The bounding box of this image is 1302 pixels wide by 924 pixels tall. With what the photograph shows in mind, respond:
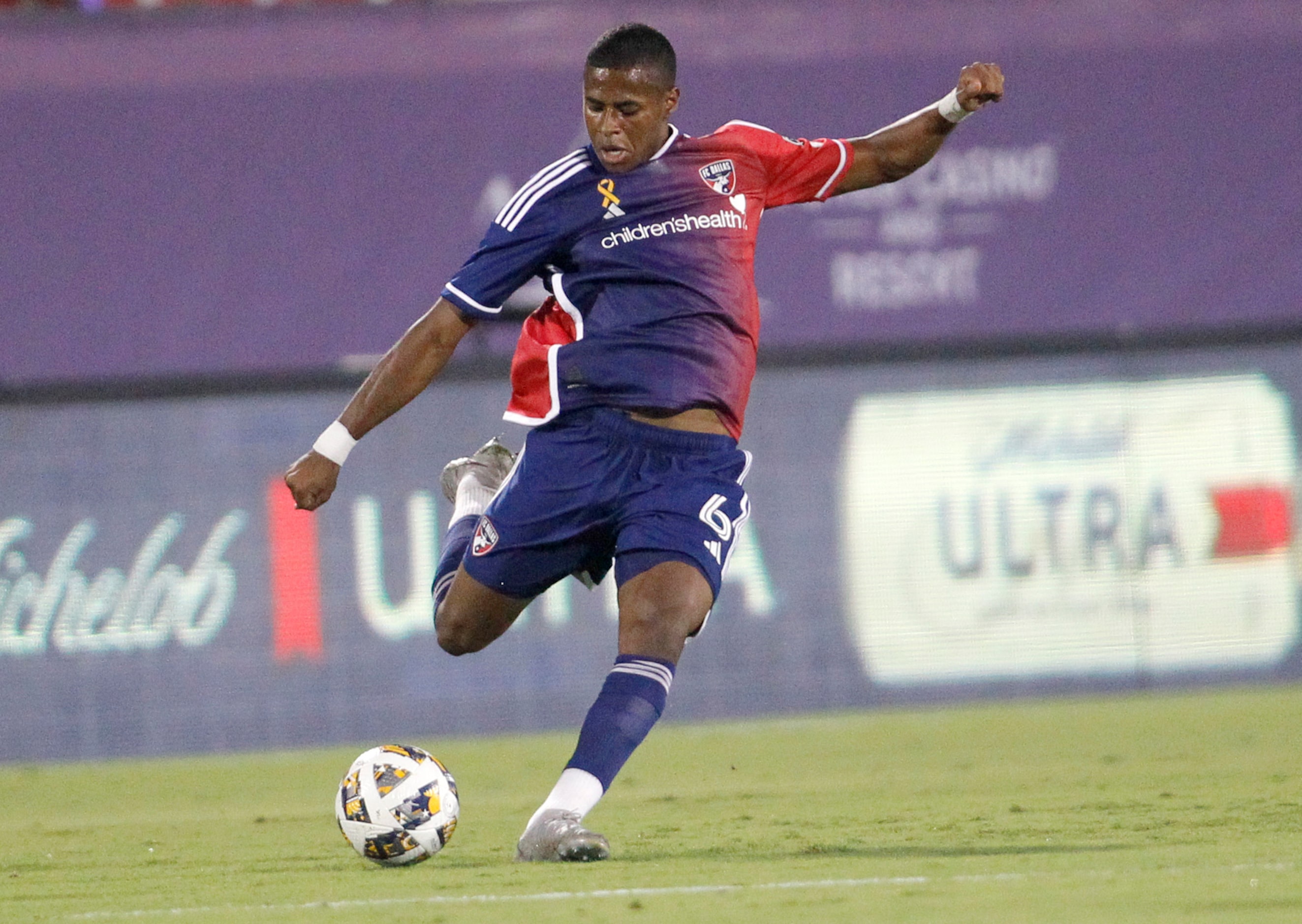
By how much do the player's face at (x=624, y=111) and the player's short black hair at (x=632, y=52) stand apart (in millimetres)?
13

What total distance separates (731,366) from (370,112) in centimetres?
704

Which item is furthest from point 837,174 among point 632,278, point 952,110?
point 632,278

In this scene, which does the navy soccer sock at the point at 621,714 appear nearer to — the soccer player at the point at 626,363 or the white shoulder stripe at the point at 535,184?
the soccer player at the point at 626,363

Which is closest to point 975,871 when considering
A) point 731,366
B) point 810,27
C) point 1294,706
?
point 731,366

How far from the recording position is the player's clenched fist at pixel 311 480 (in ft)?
15.9

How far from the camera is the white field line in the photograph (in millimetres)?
3930

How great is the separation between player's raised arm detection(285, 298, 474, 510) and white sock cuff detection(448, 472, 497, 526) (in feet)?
2.70

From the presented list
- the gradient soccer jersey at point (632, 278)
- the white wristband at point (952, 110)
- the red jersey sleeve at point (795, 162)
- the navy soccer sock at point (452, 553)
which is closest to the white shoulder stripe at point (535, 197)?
the gradient soccer jersey at point (632, 278)

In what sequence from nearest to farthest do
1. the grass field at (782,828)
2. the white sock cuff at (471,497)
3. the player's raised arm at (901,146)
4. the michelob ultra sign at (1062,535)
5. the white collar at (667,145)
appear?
the grass field at (782,828)
the white collar at (667,145)
the player's raised arm at (901,146)
the white sock cuff at (471,497)
the michelob ultra sign at (1062,535)

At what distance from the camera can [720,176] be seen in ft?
16.9

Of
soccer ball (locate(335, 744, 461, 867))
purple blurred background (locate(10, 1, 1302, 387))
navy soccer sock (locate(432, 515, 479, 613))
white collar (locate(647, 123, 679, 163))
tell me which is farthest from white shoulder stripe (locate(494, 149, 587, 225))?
purple blurred background (locate(10, 1, 1302, 387))

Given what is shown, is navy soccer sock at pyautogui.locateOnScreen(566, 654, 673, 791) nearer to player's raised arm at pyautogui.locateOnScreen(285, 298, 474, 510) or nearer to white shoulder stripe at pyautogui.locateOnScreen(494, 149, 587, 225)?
player's raised arm at pyautogui.locateOnScreen(285, 298, 474, 510)

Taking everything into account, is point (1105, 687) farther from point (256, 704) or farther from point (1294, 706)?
point (256, 704)

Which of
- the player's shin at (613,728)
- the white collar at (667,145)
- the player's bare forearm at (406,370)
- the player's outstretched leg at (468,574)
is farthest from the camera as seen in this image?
the player's outstretched leg at (468,574)
